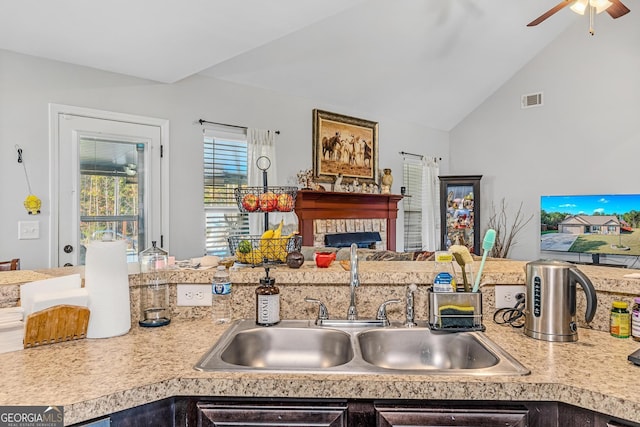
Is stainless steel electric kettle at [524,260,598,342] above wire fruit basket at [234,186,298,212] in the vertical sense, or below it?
below

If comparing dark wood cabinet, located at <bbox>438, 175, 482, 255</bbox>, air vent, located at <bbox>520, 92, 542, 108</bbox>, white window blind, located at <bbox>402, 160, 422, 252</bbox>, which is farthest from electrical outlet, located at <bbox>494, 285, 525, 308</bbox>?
air vent, located at <bbox>520, 92, 542, 108</bbox>

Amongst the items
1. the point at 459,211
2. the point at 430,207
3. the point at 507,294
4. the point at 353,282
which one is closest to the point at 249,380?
the point at 353,282

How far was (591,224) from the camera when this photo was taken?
224 inches

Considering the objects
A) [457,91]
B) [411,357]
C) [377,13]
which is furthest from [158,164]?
[457,91]

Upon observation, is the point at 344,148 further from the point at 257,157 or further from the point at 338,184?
the point at 257,157

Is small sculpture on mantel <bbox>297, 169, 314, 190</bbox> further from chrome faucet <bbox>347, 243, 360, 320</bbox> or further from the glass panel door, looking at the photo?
chrome faucet <bbox>347, 243, 360, 320</bbox>

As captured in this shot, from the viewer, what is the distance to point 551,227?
604 centimetres

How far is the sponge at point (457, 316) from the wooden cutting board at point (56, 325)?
48.1 inches

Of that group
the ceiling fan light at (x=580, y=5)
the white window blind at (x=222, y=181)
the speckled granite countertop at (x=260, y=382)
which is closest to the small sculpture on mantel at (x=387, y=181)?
the white window blind at (x=222, y=181)

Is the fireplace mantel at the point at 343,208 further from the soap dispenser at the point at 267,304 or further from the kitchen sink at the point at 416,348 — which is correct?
the kitchen sink at the point at 416,348

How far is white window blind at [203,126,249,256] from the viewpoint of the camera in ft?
14.2

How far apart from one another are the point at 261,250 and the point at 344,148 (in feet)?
12.7

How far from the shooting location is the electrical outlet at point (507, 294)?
167cm

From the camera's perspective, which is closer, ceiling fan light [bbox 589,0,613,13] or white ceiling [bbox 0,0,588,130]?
white ceiling [bbox 0,0,588,130]
